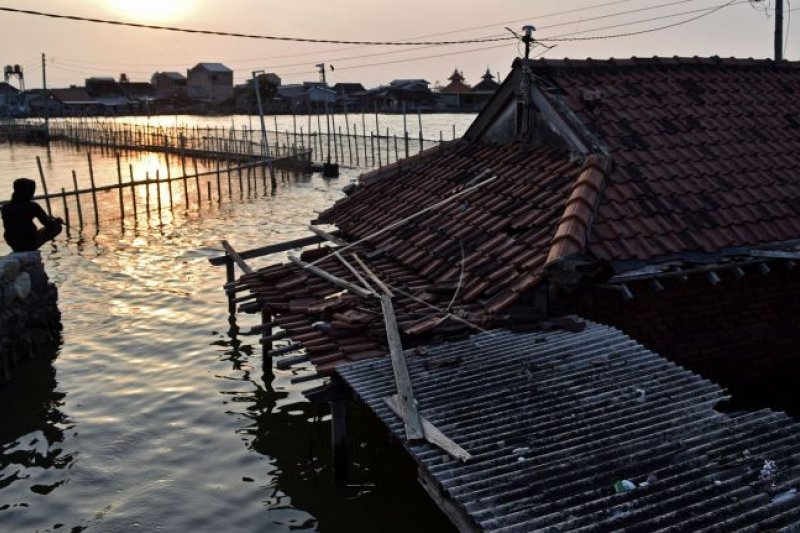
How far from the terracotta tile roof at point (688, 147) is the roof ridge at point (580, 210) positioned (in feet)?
0.51

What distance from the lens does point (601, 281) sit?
24.8ft

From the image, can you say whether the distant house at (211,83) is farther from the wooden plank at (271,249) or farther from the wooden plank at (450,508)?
the wooden plank at (450,508)

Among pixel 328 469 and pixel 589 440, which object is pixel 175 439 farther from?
pixel 589 440

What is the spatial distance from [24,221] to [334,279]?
323 inches

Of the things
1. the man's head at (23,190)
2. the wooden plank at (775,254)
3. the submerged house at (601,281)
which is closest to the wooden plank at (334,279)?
the submerged house at (601,281)

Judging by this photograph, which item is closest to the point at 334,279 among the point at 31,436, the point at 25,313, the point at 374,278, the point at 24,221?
the point at 374,278

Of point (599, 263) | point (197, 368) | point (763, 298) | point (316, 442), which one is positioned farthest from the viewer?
→ point (197, 368)

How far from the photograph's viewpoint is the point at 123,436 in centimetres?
1005

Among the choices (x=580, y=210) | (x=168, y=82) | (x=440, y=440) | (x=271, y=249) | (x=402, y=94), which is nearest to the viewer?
(x=440, y=440)

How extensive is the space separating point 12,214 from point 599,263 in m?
12.0

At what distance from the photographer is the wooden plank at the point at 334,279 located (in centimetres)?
870

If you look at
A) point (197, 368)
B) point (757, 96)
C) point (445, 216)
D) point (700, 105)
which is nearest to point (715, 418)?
point (445, 216)

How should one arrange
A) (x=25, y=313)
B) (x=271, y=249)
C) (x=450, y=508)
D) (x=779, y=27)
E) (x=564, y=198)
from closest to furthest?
(x=450, y=508) → (x=564, y=198) → (x=25, y=313) → (x=271, y=249) → (x=779, y=27)

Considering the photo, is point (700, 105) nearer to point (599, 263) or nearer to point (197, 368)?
point (599, 263)
